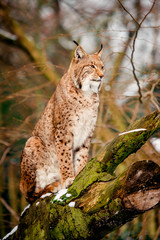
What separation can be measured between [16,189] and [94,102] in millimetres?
5041

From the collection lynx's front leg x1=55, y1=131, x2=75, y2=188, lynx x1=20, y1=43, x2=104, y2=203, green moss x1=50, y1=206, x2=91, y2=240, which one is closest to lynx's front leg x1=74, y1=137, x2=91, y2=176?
lynx x1=20, y1=43, x2=104, y2=203

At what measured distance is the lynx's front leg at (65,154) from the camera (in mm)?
3797

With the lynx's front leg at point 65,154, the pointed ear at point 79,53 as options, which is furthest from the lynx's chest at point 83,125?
the pointed ear at point 79,53

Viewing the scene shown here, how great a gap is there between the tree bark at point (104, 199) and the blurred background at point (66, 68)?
4.04 ft

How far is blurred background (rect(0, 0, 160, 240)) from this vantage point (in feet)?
14.0

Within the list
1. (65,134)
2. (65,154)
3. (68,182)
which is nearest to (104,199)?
(68,182)

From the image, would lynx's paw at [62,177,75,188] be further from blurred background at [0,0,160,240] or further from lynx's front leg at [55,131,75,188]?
blurred background at [0,0,160,240]

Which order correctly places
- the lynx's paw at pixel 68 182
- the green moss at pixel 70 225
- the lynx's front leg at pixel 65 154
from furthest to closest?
the lynx's front leg at pixel 65 154
the lynx's paw at pixel 68 182
the green moss at pixel 70 225

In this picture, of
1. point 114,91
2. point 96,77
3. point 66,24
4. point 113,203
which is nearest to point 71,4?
point 66,24

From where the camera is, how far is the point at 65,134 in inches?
153

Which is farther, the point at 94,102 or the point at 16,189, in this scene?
the point at 16,189

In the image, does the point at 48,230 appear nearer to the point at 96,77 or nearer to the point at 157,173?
the point at 157,173

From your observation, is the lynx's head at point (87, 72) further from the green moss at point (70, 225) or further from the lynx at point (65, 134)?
the green moss at point (70, 225)

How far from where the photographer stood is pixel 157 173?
2.22m
